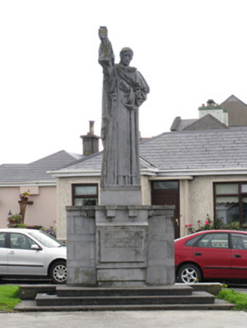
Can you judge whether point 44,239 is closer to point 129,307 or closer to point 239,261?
point 239,261

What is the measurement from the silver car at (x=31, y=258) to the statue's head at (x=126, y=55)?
6386 mm

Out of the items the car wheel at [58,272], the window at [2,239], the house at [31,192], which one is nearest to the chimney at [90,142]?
the house at [31,192]

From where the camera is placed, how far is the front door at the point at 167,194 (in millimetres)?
25906

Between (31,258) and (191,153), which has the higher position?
(191,153)

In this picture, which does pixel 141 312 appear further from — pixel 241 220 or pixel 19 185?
pixel 19 185

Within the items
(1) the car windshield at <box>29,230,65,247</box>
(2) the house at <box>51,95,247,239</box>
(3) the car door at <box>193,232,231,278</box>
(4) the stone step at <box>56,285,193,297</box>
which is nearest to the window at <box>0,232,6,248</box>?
(1) the car windshield at <box>29,230,65,247</box>

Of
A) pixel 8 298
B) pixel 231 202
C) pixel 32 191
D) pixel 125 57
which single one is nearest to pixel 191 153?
pixel 231 202

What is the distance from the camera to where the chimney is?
39.5m

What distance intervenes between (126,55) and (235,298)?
5.09 m

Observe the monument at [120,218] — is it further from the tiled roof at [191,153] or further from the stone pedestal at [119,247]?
the tiled roof at [191,153]

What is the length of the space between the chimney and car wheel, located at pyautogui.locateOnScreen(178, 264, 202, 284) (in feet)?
73.1

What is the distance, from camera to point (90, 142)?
130 ft

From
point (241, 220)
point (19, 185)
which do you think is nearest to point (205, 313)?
point (241, 220)

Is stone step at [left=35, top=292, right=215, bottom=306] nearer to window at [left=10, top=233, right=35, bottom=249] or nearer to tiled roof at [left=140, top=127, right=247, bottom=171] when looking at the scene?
window at [left=10, top=233, right=35, bottom=249]
